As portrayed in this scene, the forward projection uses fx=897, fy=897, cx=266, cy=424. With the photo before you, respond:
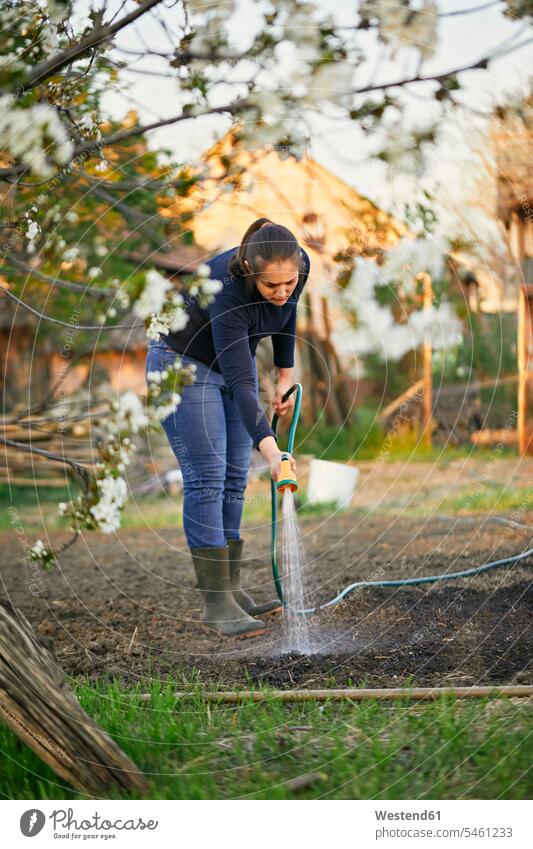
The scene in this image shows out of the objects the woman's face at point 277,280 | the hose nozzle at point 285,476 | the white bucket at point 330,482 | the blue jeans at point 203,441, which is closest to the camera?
the hose nozzle at point 285,476

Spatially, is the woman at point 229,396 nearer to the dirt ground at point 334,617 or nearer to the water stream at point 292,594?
the water stream at point 292,594

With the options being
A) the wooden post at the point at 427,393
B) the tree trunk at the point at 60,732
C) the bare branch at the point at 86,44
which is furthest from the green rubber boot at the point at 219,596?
the wooden post at the point at 427,393

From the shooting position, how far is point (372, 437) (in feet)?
27.4

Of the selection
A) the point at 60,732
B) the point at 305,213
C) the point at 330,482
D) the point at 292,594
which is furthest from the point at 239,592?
the point at 305,213

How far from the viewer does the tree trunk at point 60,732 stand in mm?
1841

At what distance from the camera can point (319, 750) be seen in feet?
6.41

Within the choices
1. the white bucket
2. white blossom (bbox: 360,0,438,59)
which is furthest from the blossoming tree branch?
the white bucket

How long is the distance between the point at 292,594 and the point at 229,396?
0.75 metres

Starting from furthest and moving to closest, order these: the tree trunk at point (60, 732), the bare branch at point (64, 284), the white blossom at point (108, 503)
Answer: the bare branch at point (64, 284) < the white blossom at point (108, 503) < the tree trunk at point (60, 732)
